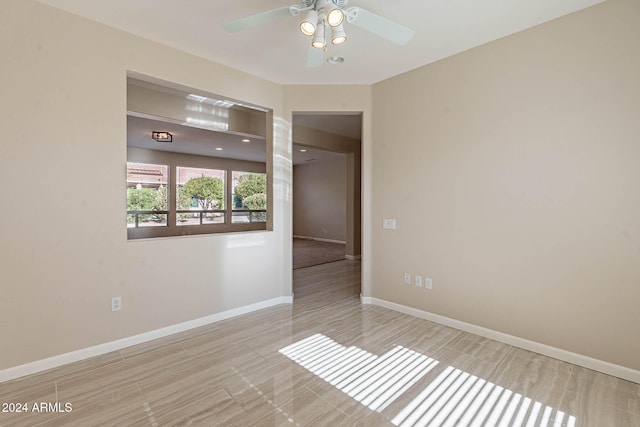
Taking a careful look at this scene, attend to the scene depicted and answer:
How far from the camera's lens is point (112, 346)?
2.52 meters

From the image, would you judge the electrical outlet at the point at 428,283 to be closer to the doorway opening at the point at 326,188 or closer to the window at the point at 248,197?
the doorway opening at the point at 326,188

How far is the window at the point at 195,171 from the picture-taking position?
463 centimetres

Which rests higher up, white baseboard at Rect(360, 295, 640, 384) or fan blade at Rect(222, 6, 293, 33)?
fan blade at Rect(222, 6, 293, 33)

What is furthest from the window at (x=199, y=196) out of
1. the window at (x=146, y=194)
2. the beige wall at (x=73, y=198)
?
the beige wall at (x=73, y=198)

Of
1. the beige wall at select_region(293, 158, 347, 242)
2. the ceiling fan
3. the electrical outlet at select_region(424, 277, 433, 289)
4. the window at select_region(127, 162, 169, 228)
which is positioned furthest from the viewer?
the beige wall at select_region(293, 158, 347, 242)

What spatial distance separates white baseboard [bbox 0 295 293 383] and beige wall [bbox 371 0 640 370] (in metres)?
2.00

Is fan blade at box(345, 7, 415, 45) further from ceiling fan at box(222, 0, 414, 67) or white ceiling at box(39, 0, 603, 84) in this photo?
white ceiling at box(39, 0, 603, 84)

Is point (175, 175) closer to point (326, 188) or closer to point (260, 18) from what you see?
point (326, 188)

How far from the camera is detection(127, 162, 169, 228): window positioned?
796cm

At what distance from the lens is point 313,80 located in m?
3.58

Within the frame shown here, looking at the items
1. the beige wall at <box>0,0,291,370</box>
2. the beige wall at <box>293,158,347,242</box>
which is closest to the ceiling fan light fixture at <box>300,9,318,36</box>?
the beige wall at <box>0,0,291,370</box>

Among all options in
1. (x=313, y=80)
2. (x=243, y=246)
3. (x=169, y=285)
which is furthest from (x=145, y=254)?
(x=313, y=80)

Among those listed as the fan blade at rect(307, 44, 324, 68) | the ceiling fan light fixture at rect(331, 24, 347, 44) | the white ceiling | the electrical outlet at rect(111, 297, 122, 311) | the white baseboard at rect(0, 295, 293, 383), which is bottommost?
the white baseboard at rect(0, 295, 293, 383)

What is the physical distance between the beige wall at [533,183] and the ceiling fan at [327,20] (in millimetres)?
1263
